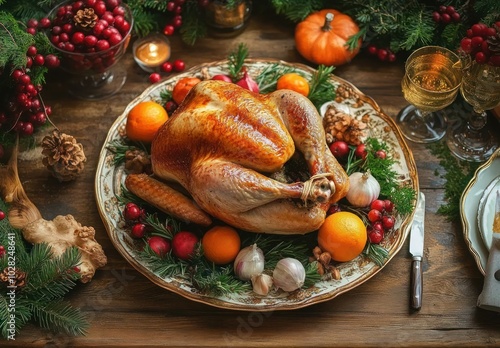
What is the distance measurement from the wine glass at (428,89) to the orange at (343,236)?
0.49m

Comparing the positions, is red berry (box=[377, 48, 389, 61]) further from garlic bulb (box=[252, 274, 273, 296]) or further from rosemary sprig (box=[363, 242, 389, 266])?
garlic bulb (box=[252, 274, 273, 296])

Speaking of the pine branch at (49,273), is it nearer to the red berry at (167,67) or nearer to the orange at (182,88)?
the orange at (182,88)

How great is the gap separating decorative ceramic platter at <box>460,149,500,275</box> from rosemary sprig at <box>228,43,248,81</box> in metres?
0.91

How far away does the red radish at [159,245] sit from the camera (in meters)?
2.02

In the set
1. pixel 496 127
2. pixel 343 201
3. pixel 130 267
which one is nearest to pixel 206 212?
pixel 130 267

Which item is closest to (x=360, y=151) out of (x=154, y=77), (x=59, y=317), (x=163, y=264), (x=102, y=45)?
(x=163, y=264)

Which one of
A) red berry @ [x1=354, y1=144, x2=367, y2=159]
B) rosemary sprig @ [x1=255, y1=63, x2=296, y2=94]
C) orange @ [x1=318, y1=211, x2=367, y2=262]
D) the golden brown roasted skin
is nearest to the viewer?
the golden brown roasted skin

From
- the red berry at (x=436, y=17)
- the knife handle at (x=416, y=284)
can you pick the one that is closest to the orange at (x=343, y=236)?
the knife handle at (x=416, y=284)

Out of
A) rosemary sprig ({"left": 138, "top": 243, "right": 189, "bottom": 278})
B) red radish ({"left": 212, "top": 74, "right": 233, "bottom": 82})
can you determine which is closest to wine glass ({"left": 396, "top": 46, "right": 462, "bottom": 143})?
red radish ({"left": 212, "top": 74, "right": 233, "bottom": 82})

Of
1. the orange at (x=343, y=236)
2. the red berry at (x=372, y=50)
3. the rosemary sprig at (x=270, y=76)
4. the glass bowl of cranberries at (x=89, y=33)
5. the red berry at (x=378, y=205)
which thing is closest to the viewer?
the orange at (x=343, y=236)

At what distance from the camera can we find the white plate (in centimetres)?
201

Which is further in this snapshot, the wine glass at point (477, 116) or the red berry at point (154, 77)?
the red berry at point (154, 77)

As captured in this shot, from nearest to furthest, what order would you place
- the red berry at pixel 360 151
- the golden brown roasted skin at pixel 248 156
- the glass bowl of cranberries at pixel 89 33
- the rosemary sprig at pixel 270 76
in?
the golden brown roasted skin at pixel 248 156
the red berry at pixel 360 151
the glass bowl of cranberries at pixel 89 33
the rosemary sprig at pixel 270 76

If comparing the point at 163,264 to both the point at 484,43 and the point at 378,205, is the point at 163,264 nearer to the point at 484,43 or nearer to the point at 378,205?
the point at 378,205
